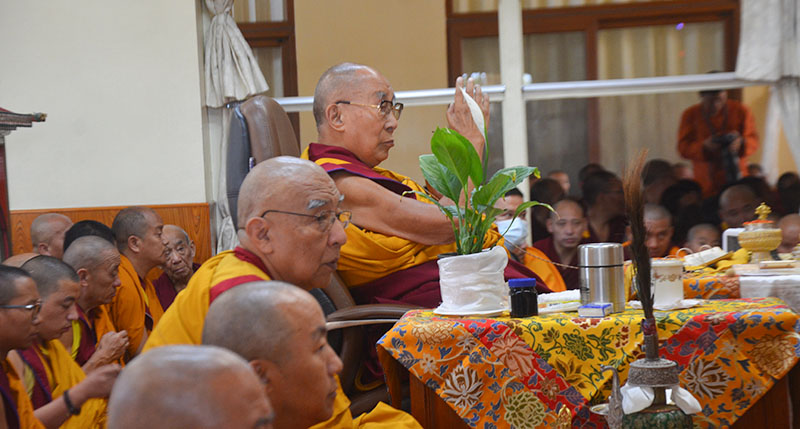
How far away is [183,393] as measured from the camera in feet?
3.37

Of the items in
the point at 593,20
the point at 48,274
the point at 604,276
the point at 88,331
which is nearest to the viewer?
the point at 604,276

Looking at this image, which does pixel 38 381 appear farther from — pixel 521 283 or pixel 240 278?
pixel 521 283

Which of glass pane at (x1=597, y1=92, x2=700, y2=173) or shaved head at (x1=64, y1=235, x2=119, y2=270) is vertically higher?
glass pane at (x1=597, y1=92, x2=700, y2=173)

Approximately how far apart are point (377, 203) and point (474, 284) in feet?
2.23

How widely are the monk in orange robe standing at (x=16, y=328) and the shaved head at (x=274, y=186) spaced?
889mm

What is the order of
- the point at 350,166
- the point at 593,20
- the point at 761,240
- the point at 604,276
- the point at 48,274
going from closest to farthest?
the point at 604,276, the point at 761,240, the point at 350,166, the point at 48,274, the point at 593,20

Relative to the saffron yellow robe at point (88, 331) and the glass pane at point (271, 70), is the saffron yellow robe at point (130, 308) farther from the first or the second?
the glass pane at point (271, 70)

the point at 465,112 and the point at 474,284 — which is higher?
the point at 465,112

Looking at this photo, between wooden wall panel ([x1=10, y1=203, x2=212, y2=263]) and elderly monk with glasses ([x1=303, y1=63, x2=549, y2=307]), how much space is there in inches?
118

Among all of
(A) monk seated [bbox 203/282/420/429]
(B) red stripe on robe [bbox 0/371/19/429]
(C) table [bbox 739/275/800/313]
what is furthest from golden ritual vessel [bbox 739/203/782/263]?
(B) red stripe on robe [bbox 0/371/19/429]

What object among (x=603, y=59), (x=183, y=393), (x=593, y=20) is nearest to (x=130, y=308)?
(x=183, y=393)

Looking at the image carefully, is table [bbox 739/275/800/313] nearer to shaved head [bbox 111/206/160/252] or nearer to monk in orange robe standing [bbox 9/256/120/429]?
monk in orange robe standing [bbox 9/256/120/429]

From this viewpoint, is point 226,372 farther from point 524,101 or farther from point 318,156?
point 524,101

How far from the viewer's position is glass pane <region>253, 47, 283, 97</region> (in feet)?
21.3
